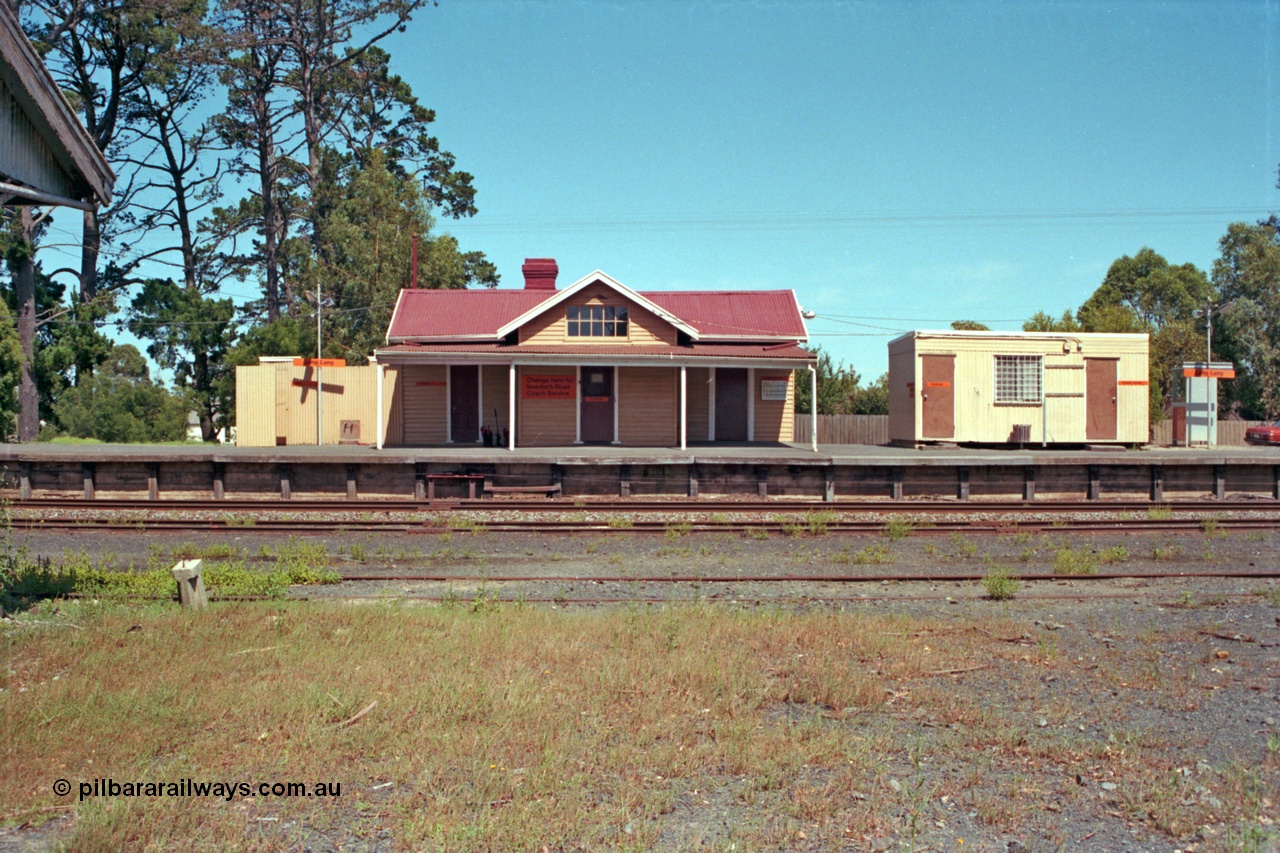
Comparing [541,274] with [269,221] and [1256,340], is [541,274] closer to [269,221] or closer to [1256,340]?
[269,221]

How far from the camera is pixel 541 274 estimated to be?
32625 mm

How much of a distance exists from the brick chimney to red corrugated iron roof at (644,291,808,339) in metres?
3.33

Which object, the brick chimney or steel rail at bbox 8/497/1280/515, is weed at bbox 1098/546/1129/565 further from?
the brick chimney

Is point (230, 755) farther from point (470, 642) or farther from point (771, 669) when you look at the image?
point (771, 669)

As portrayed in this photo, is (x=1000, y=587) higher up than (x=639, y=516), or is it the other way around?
(x=639, y=516)

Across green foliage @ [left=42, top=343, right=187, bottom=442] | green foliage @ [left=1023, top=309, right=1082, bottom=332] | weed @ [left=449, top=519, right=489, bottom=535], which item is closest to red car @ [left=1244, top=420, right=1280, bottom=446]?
green foliage @ [left=1023, top=309, right=1082, bottom=332]

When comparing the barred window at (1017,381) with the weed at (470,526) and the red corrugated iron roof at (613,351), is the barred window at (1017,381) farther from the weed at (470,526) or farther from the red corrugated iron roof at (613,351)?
the weed at (470,526)

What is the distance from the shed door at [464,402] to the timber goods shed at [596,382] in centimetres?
3

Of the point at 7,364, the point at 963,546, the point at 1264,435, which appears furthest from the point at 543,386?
the point at 1264,435

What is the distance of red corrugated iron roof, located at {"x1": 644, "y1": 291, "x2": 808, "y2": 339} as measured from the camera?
29.0 metres

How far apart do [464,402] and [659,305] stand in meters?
6.78

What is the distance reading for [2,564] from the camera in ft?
27.8

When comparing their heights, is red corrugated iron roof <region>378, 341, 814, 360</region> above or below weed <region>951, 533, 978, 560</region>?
above

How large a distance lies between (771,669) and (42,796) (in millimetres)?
4454
